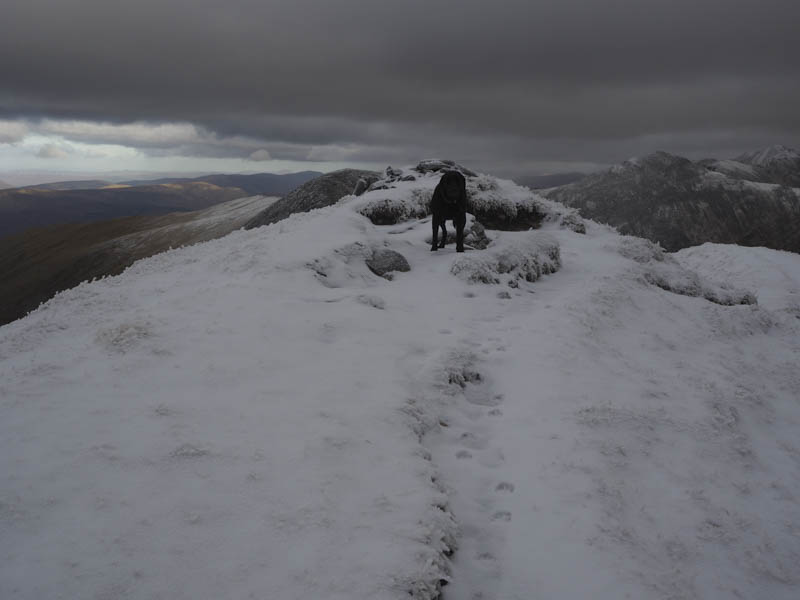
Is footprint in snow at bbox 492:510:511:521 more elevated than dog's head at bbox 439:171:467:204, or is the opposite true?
dog's head at bbox 439:171:467:204

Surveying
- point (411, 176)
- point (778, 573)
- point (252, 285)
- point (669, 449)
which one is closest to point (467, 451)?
point (669, 449)

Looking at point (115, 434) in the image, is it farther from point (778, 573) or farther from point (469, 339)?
point (778, 573)

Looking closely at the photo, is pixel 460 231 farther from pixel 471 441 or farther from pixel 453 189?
pixel 471 441

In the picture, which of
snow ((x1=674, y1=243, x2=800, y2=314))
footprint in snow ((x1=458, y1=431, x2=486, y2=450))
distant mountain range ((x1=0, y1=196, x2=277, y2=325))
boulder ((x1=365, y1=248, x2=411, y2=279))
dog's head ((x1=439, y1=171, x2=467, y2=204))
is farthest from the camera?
distant mountain range ((x1=0, y1=196, x2=277, y2=325))

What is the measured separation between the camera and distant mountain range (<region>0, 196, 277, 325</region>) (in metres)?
76.2

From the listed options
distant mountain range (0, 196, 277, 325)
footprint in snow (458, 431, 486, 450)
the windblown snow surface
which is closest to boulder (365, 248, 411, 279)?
the windblown snow surface

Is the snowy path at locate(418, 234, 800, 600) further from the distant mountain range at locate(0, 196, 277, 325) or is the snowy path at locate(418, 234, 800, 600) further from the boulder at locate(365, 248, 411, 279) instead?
the distant mountain range at locate(0, 196, 277, 325)

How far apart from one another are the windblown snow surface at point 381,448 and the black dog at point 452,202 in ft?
13.2

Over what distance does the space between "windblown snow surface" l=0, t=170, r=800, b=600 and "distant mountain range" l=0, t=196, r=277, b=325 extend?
65.0 meters

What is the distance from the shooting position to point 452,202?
1562 centimetres

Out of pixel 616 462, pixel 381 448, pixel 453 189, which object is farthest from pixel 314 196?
pixel 616 462

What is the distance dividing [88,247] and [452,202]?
9799cm

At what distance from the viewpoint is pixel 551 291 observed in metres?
14.2

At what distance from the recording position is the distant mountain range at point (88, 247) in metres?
76.2
